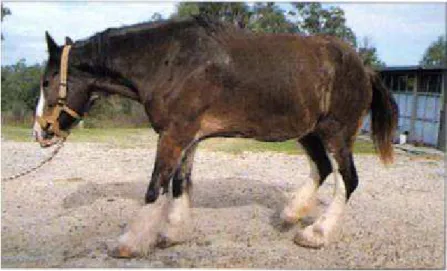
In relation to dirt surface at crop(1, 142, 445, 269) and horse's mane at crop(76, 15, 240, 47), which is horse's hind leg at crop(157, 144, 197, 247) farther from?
horse's mane at crop(76, 15, 240, 47)

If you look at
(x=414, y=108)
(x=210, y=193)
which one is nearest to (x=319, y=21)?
(x=414, y=108)

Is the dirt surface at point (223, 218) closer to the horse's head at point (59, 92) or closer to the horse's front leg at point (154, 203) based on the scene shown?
the horse's front leg at point (154, 203)

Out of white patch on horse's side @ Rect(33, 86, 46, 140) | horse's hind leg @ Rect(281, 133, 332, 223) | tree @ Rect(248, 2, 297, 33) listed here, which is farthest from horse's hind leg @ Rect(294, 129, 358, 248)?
tree @ Rect(248, 2, 297, 33)

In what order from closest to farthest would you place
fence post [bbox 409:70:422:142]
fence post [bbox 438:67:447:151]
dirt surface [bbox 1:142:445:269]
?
1. dirt surface [bbox 1:142:445:269]
2. fence post [bbox 438:67:447:151]
3. fence post [bbox 409:70:422:142]

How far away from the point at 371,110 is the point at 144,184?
3.48 m

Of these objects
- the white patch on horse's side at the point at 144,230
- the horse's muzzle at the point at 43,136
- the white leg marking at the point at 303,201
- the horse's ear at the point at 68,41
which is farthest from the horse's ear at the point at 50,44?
the white leg marking at the point at 303,201

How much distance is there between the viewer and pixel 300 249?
5344 millimetres

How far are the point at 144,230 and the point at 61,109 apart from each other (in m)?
1.26

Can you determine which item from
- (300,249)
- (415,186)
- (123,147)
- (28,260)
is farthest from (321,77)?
(123,147)

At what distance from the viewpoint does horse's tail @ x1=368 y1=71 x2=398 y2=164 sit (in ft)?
20.2

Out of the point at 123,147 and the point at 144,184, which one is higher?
the point at 144,184

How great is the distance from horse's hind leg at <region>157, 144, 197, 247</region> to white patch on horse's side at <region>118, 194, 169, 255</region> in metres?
0.20

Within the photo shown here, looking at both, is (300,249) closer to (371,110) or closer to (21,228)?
(371,110)

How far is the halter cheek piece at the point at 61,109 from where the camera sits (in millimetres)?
5020
